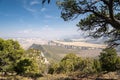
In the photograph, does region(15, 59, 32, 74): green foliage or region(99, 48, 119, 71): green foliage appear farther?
region(99, 48, 119, 71): green foliage

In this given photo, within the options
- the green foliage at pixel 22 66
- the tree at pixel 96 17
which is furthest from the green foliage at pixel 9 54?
the tree at pixel 96 17

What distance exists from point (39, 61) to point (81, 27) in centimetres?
4590

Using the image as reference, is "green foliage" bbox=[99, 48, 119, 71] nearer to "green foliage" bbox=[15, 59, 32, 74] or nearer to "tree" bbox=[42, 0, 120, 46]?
"green foliage" bbox=[15, 59, 32, 74]

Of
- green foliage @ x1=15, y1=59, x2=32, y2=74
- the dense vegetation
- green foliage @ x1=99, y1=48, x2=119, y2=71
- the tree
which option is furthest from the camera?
green foliage @ x1=99, y1=48, x2=119, y2=71

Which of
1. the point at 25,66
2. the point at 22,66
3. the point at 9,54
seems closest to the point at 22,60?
the point at 22,66

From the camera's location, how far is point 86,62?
101m

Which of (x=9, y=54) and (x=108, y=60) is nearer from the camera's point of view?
(x=9, y=54)

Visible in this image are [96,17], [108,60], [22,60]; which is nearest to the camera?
[96,17]

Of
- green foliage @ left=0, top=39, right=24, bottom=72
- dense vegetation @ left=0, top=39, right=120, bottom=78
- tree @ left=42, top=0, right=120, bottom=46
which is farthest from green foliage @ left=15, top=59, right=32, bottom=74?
tree @ left=42, top=0, right=120, bottom=46

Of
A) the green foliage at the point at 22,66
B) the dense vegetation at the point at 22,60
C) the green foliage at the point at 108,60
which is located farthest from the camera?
the green foliage at the point at 108,60

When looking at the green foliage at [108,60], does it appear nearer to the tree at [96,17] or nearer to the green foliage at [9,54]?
the green foliage at [9,54]

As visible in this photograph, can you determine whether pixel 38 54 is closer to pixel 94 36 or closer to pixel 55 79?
pixel 55 79

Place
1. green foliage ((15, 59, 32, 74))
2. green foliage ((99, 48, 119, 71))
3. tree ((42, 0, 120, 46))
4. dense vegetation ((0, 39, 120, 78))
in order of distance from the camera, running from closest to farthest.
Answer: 1. tree ((42, 0, 120, 46))
2. green foliage ((15, 59, 32, 74))
3. dense vegetation ((0, 39, 120, 78))
4. green foliage ((99, 48, 119, 71))

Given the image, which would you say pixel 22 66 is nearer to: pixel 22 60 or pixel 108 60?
pixel 22 60
